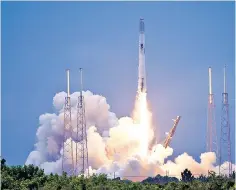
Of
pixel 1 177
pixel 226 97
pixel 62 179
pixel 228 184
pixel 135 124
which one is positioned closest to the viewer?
pixel 228 184

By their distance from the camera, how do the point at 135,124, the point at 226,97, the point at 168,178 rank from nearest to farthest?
the point at 226,97, the point at 168,178, the point at 135,124

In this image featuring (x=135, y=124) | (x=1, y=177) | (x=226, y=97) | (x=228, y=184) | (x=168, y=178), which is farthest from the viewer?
(x=135, y=124)

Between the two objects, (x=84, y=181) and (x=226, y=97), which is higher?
(x=226, y=97)

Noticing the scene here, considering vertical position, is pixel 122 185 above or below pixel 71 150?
below

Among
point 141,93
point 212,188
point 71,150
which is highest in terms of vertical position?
point 141,93

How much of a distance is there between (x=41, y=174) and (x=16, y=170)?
2.00 m

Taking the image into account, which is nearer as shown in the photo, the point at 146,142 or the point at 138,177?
the point at 138,177

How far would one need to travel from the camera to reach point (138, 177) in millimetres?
75625

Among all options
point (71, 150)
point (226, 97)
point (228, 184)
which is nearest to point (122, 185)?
point (228, 184)

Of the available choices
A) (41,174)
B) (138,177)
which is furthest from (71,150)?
(41,174)

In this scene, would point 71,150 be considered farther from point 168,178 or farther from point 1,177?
point 1,177

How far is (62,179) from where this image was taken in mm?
59188

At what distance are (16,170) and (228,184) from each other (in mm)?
18118

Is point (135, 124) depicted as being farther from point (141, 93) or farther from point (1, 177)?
point (1, 177)
